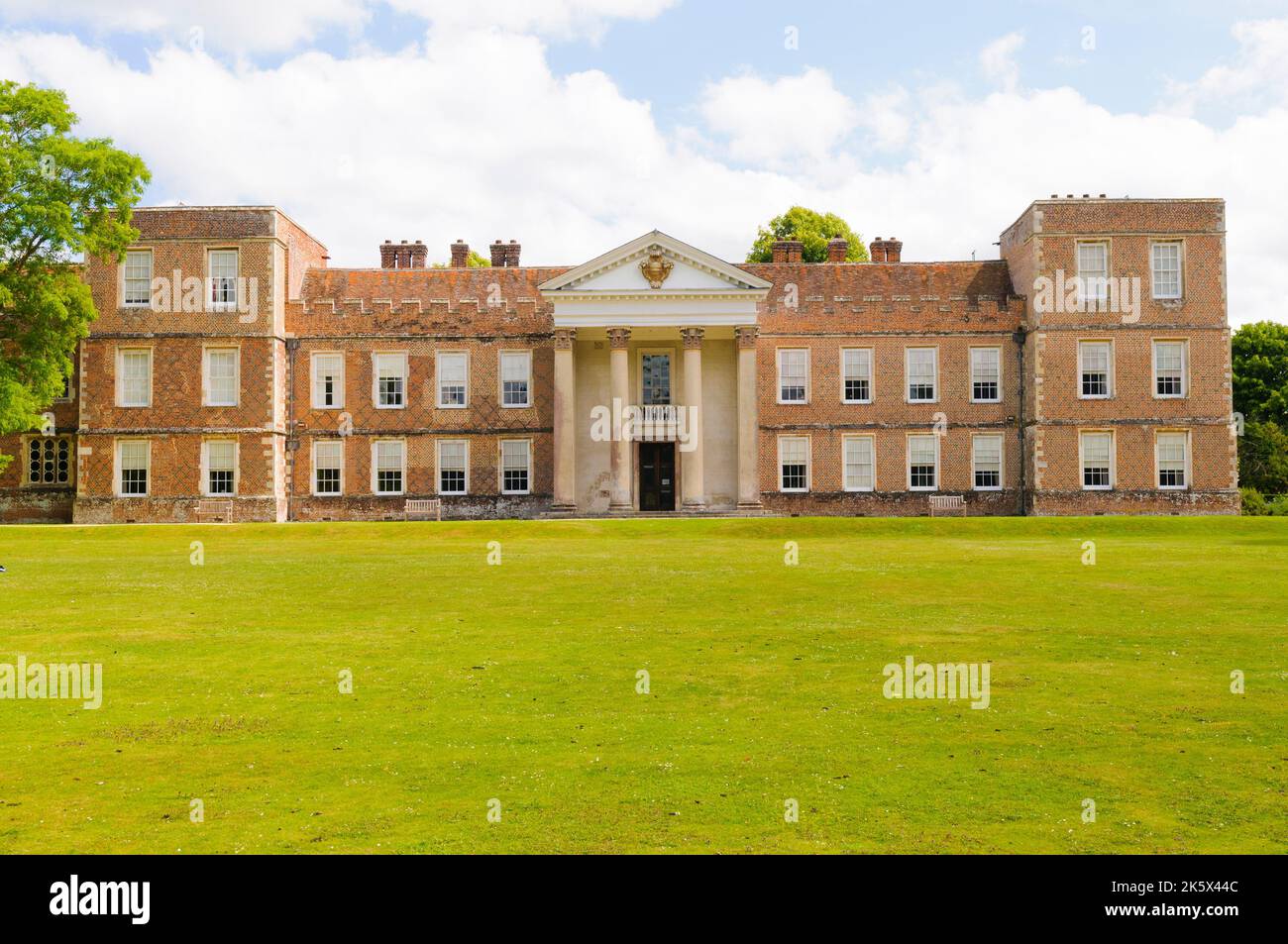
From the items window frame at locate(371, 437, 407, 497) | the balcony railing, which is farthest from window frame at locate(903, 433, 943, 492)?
window frame at locate(371, 437, 407, 497)

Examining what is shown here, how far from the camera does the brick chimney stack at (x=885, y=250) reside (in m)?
49.8

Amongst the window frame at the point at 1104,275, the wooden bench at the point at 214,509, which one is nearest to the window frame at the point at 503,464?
the wooden bench at the point at 214,509

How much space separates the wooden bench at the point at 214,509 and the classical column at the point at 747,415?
1855cm

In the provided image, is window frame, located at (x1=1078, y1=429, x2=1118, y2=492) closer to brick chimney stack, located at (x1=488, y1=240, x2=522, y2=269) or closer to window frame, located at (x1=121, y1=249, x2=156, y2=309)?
brick chimney stack, located at (x1=488, y1=240, x2=522, y2=269)

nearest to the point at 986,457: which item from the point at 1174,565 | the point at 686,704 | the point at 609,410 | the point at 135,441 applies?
the point at 609,410

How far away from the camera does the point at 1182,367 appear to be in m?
43.8

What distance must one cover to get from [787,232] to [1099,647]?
55.4 m

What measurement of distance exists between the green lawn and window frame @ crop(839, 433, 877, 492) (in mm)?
25758

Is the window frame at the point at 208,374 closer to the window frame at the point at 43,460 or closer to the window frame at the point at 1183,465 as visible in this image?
the window frame at the point at 43,460

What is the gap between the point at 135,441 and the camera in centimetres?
4341

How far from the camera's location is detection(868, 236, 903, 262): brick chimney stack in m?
49.8

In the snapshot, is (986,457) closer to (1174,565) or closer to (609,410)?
(609,410)

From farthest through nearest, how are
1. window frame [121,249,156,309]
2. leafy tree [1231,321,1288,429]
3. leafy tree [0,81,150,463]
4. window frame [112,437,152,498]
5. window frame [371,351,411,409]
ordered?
leafy tree [1231,321,1288,429] → window frame [371,351,411,409] → window frame [121,249,156,309] → window frame [112,437,152,498] → leafy tree [0,81,150,463]
